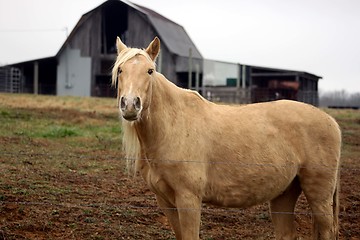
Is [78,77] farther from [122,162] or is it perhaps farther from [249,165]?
[249,165]

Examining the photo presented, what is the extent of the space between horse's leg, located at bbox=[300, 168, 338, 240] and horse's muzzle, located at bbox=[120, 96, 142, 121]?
216cm

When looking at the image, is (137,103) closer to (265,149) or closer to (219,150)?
(219,150)

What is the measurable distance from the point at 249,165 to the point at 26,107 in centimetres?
1492

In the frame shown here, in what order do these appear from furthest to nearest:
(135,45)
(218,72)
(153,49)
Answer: (135,45) → (218,72) → (153,49)

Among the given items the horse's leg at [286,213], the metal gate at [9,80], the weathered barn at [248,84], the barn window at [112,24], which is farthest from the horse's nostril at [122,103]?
the metal gate at [9,80]

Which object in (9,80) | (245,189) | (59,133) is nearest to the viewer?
(245,189)

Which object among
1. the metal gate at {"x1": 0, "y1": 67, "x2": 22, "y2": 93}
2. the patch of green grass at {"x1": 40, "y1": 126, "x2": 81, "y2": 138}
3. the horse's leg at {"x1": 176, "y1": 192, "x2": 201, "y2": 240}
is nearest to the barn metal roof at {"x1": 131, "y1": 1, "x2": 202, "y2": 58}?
the metal gate at {"x1": 0, "y1": 67, "x2": 22, "y2": 93}

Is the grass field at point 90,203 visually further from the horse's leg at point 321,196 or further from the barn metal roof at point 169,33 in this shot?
the barn metal roof at point 169,33

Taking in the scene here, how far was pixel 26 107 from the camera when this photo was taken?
18.5m

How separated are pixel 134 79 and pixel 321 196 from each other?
239cm

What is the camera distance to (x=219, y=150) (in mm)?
4949

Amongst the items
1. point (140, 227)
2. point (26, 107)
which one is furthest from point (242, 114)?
point (26, 107)

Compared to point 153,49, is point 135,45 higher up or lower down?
higher up

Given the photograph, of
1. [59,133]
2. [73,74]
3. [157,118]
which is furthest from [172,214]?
[73,74]
